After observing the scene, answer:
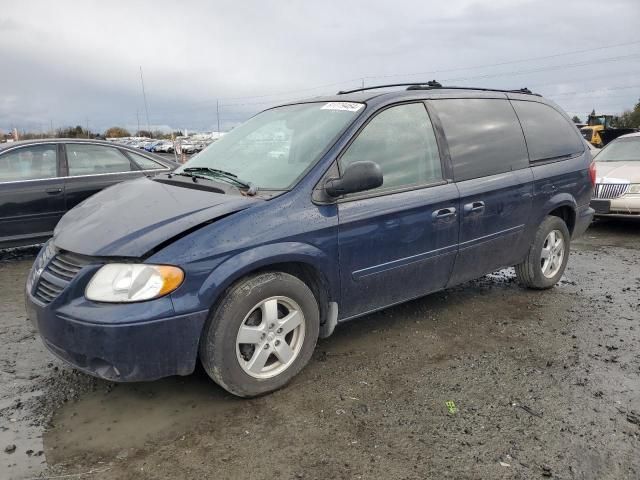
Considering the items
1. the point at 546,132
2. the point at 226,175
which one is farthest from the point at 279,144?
the point at 546,132

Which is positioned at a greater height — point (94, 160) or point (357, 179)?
point (94, 160)

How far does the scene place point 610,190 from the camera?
801 centimetres

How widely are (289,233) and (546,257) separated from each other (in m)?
3.10

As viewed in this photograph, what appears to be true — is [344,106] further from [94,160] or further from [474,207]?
[94,160]

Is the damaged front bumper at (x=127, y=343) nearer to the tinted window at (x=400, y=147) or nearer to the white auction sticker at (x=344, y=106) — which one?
the tinted window at (x=400, y=147)

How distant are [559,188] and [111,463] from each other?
4.28m

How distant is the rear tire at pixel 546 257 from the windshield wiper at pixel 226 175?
2.88 metres

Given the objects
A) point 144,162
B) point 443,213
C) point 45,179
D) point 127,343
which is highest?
point 144,162

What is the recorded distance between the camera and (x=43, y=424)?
2807 mm

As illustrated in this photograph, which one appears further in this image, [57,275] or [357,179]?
[357,179]

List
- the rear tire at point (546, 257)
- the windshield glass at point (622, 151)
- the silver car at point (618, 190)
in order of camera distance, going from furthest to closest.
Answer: the windshield glass at point (622, 151), the silver car at point (618, 190), the rear tire at point (546, 257)

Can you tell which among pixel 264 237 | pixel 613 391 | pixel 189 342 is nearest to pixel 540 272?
pixel 613 391

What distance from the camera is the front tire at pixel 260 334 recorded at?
2809 mm

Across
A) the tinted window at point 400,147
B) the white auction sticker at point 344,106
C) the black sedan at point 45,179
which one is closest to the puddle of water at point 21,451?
the tinted window at point 400,147
